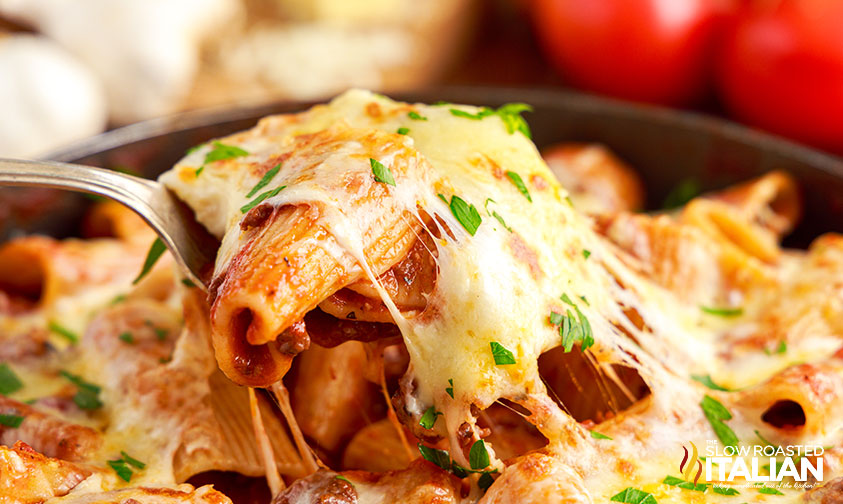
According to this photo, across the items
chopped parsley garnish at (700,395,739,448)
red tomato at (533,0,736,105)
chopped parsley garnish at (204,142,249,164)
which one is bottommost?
chopped parsley garnish at (700,395,739,448)

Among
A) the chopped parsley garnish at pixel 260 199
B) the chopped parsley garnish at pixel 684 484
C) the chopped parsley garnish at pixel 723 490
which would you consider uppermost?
the chopped parsley garnish at pixel 260 199

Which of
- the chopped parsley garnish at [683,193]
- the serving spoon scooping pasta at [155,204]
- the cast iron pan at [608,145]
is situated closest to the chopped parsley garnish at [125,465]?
the serving spoon scooping pasta at [155,204]

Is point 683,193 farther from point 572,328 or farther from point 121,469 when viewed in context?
point 121,469

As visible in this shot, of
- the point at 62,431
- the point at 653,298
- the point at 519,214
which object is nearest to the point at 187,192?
the point at 62,431

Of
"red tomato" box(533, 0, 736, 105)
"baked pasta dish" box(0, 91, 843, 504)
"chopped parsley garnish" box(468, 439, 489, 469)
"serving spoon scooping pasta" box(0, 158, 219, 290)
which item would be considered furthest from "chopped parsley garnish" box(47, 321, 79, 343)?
"red tomato" box(533, 0, 736, 105)

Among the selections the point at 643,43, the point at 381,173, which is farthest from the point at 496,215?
the point at 643,43

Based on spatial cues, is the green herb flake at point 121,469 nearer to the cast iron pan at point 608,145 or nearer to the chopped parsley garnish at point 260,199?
the chopped parsley garnish at point 260,199

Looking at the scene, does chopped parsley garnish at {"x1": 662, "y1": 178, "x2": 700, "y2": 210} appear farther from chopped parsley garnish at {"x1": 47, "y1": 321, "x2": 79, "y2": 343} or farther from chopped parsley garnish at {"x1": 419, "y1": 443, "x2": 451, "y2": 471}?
chopped parsley garnish at {"x1": 47, "y1": 321, "x2": 79, "y2": 343}
